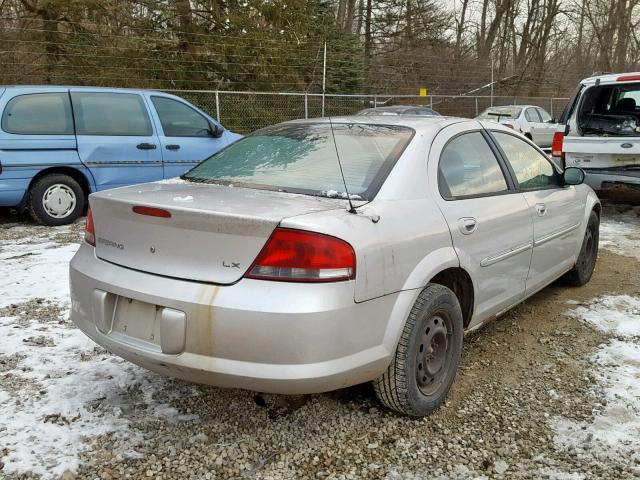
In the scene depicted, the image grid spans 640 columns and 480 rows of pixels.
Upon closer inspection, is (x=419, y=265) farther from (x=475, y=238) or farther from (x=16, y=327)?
(x=16, y=327)

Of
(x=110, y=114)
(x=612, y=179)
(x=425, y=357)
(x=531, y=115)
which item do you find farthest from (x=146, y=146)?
(x=531, y=115)

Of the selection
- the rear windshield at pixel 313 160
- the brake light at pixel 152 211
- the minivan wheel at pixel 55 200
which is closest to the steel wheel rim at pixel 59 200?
the minivan wheel at pixel 55 200

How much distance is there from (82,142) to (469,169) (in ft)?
17.3

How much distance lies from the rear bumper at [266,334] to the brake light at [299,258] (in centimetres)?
4

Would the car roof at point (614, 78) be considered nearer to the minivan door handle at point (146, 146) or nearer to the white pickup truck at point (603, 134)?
the white pickup truck at point (603, 134)

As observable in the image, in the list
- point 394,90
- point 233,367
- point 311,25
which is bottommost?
point 233,367

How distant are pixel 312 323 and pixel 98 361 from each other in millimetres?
1738

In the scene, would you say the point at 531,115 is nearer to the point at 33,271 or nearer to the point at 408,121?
the point at 408,121

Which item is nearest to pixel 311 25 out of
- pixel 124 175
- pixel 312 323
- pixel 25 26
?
pixel 25 26

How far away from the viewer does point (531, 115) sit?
697 inches

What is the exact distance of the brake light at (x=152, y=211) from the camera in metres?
2.54

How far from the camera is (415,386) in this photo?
2.79 metres

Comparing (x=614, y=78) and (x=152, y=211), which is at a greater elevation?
(x=614, y=78)

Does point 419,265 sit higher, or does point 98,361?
point 419,265
